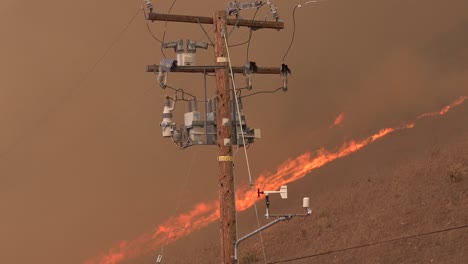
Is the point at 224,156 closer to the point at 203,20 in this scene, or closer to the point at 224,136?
the point at 224,136

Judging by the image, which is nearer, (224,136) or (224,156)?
(224,156)

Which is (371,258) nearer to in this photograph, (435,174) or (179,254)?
(435,174)

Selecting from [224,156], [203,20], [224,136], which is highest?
[203,20]

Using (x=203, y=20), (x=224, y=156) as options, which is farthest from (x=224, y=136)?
(x=203, y=20)

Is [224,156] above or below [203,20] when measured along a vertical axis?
below

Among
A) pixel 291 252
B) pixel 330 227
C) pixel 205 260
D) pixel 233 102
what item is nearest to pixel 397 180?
pixel 330 227

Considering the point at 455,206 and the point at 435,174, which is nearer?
the point at 455,206

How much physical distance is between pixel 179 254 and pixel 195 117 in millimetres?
28660

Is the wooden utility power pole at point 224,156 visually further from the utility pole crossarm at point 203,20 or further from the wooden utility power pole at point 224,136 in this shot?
the utility pole crossarm at point 203,20

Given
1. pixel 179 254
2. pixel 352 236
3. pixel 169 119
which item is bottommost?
pixel 179 254

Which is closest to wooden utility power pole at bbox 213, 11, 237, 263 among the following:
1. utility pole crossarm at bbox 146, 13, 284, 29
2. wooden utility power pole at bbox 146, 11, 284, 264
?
wooden utility power pole at bbox 146, 11, 284, 264

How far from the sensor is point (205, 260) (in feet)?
143

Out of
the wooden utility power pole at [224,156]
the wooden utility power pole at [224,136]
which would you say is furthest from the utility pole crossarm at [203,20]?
the wooden utility power pole at [224,156]

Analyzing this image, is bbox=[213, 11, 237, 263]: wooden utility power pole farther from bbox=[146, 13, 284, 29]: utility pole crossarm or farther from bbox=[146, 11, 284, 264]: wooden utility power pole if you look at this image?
bbox=[146, 13, 284, 29]: utility pole crossarm
